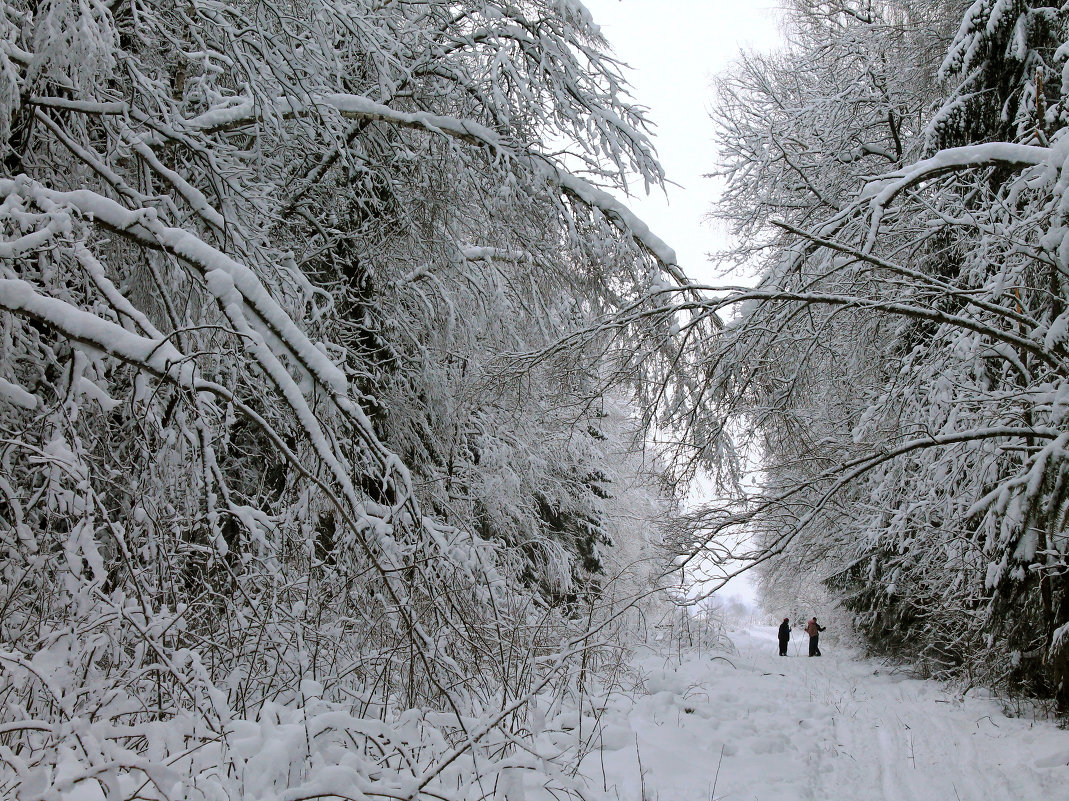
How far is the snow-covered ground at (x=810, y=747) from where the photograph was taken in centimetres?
442

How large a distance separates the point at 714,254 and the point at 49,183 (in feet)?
38.6

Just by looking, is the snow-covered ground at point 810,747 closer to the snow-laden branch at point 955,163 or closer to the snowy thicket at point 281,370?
the snowy thicket at point 281,370

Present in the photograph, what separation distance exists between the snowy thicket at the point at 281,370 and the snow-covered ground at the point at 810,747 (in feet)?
2.30

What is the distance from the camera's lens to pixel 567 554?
10461 mm

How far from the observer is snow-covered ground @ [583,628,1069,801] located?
14.5 ft

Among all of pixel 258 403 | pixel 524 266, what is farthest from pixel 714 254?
pixel 258 403

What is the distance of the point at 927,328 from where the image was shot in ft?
26.6

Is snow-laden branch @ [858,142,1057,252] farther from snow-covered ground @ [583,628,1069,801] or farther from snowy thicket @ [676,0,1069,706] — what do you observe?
snow-covered ground @ [583,628,1069,801]

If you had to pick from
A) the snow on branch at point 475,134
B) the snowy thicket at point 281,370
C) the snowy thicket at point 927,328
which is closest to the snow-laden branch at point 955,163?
the snowy thicket at point 927,328

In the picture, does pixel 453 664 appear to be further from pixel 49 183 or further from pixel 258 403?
pixel 49 183

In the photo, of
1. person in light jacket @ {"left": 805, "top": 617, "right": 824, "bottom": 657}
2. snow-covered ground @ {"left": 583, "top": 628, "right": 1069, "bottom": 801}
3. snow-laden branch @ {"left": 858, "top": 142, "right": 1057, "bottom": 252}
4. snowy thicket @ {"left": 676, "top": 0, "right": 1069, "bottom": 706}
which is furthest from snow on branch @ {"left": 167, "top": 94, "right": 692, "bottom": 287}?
person in light jacket @ {"left": 805, "top": 617, "right": 824, "bottom": 657}

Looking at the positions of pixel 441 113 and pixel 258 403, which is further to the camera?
pixel 441 113

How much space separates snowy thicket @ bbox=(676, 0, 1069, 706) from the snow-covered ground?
32.7 inches

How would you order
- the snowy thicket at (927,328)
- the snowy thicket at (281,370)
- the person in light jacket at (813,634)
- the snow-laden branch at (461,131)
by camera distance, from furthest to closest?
the person in light jacket at (813,634) → the snowy thicket at (927,328) → the snow-laden branch at (461,131) → the snowy thicket at (281,370)
